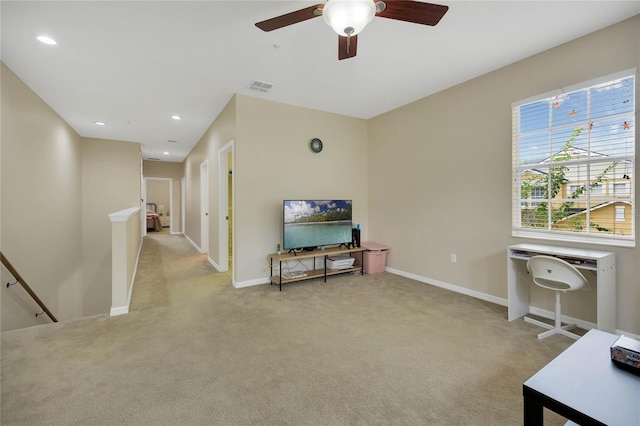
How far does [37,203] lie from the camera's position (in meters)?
3.75

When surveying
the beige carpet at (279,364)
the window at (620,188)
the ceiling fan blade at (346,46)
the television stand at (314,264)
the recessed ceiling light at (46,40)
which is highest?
the recessed ceiling light at (46,40)

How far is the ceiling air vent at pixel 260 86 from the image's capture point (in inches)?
137

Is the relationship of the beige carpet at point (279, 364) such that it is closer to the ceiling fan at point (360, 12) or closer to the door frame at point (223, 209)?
the door frame at point (223, 209)

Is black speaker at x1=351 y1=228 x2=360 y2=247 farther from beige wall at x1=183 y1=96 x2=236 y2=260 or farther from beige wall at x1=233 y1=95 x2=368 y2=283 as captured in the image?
beige wall at x1=183 y1=96 x2=236 y2=260

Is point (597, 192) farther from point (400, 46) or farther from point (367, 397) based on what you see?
point (367, 397)

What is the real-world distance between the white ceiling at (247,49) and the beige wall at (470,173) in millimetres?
188

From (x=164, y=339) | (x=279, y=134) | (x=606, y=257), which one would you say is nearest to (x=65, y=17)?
(x=279, y=134)

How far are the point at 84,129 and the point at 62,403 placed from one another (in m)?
5.87

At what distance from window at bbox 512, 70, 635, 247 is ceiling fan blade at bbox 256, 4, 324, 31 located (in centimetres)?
258

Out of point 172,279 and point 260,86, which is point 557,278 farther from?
point 172,279

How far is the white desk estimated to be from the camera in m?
2.26

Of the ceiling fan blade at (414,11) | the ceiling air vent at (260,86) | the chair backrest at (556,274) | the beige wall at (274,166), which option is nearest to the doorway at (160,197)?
the beige wall at (274,166)

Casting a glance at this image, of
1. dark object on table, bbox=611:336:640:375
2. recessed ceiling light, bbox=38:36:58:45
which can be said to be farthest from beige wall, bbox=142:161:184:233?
dark object on table, bbox=611:336:640:375

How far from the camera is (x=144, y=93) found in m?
3.78
